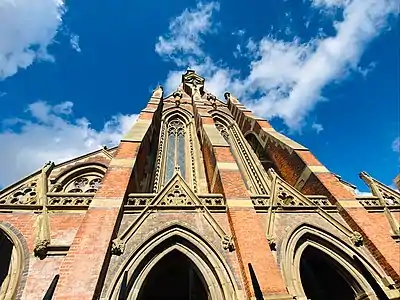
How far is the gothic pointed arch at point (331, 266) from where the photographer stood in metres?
6.35

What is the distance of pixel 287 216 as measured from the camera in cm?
774

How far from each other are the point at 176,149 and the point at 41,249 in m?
8.87

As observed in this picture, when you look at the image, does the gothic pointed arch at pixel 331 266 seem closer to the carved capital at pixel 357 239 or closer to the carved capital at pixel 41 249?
the carved capital at pixel 357 239

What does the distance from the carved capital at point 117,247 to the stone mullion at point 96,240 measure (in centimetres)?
15

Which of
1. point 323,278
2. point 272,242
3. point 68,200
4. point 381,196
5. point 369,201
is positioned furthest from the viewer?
point 381,196

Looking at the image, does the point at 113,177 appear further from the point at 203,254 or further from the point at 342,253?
the point at 342,253

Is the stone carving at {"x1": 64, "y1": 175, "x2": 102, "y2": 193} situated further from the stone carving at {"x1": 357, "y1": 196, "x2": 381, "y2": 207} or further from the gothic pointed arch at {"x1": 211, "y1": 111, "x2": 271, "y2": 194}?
the stone carving at {"x1": 357, "y1": 196, "x2": 381, "y2": 207}

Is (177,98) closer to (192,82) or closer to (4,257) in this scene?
(192,82)

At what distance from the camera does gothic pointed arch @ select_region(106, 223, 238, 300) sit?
5781mm

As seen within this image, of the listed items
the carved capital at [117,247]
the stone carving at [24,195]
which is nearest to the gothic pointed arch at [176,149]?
the carved capital at [117,247]

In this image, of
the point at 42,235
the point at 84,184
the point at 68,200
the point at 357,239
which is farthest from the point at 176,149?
the point at 357,239

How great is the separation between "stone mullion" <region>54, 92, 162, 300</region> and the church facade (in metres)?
0.02

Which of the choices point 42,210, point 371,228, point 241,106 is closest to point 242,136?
point 241,106

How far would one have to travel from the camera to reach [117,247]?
6.11 metres
